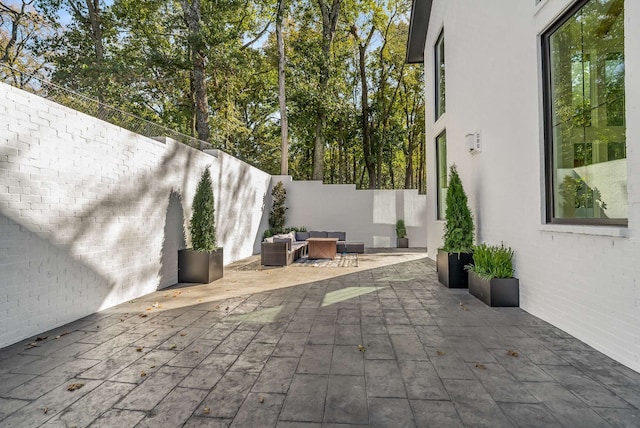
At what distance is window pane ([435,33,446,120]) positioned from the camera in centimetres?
797

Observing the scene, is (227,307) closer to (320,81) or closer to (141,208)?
(141,208)

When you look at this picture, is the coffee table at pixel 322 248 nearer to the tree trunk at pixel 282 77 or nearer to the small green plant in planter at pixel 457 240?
the small green plant in planter at pixel 457 240

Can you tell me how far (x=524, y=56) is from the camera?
3.97 metres

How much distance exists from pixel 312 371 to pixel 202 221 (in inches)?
156

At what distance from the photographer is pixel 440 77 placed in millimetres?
8211

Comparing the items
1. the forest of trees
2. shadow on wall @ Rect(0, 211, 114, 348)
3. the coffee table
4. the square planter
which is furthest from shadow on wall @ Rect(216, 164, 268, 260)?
the square planter

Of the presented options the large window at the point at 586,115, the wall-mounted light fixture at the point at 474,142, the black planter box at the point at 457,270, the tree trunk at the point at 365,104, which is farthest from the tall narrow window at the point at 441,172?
the tree trunk at the point at 365,104

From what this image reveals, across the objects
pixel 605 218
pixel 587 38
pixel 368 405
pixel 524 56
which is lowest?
pixel 368 405

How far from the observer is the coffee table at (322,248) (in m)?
8.70

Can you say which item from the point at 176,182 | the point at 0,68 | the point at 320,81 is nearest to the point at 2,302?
the point at 0,68

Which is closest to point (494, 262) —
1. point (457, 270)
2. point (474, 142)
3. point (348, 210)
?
point (457, 270)

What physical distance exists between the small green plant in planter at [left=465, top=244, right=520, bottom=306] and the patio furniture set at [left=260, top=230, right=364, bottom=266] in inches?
171

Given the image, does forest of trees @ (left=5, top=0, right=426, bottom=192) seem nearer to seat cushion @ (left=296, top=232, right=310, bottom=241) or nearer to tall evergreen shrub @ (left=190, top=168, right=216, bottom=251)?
seat cushion @ (left=296, top=232, right=310, bottom=241)

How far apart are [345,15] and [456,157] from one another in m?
10.9
